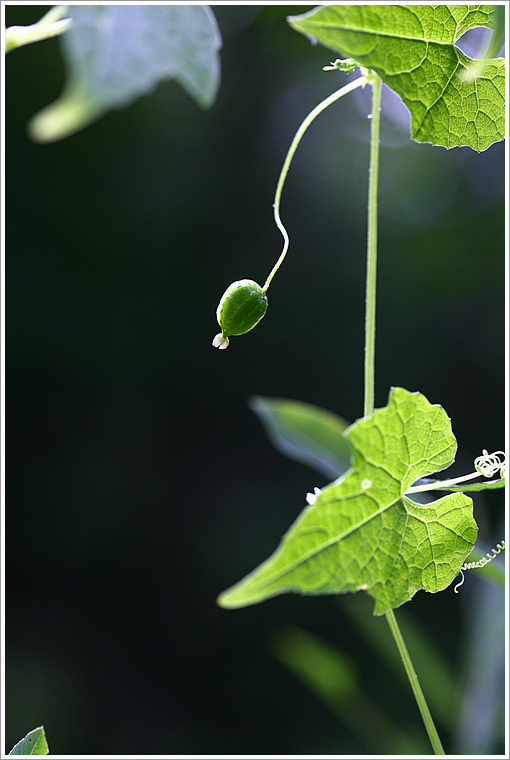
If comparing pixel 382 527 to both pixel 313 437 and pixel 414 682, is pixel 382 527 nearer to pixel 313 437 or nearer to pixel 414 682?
pixel 414 682

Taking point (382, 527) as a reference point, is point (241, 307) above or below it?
above

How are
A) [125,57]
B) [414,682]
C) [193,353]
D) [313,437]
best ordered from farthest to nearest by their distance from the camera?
1. [193,353]
2. [313,437]
3. [414,682]
4. [125,57]

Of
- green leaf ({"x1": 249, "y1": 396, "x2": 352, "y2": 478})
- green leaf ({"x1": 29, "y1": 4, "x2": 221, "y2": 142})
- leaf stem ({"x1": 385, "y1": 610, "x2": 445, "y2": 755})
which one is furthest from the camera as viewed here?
green leaf ({"x1": 249, "y1": 396, "x2": 352, "y2": 478})

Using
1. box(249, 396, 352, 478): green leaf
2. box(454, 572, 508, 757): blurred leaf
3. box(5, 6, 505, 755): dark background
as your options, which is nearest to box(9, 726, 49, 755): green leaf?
box(249, 396, 352, 478): green leaf

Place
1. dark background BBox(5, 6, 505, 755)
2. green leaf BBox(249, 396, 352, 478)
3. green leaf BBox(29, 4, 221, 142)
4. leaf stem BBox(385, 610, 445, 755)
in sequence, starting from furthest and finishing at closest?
dark background BBox(5, 6, 505, 755)
green leaf BBox(249, 396, 352, 478)
leaf stem BBox(385, 610, 445, 755)
green leaf BBox(29, 4, 221, 142)

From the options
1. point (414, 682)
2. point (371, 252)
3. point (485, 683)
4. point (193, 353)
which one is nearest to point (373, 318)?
point (371, 252)

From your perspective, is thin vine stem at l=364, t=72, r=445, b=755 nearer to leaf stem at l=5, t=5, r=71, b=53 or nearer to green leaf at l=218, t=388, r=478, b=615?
green leaf at l=218, t=388, r=478, b=615
